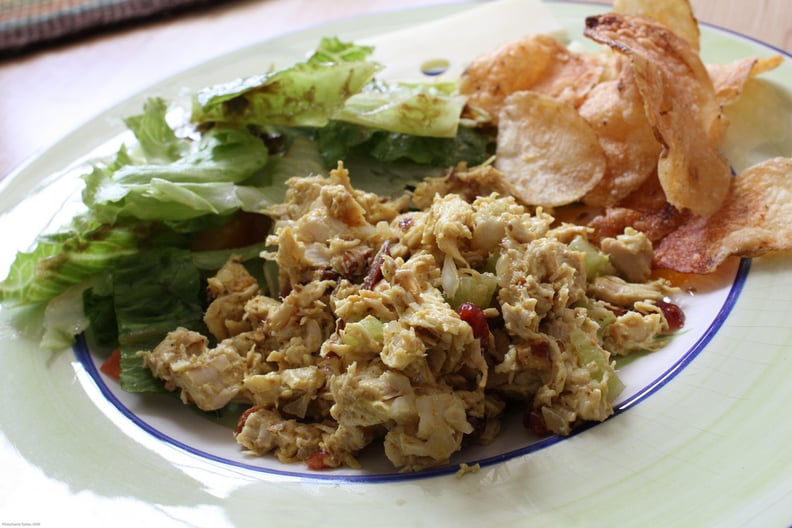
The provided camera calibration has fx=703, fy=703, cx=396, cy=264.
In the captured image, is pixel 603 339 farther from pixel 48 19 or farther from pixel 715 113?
pixel 48 19

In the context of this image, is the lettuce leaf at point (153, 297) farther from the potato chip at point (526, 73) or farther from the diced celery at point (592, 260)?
the potato chip at point (526, 73)

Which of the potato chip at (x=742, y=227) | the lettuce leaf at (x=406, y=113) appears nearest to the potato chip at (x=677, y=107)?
the potato chip at (x=742, y=227)

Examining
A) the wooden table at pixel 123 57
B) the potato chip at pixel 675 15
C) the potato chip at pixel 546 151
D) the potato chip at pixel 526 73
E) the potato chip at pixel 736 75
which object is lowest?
the wooden table at pixel 123 57

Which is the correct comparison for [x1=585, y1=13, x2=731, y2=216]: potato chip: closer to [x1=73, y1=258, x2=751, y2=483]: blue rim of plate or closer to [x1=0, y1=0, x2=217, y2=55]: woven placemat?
[x1=73, y1=258, x2=751, y2=483]: blue rim of plate

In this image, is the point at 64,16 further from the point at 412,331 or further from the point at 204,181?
the point at 412,331

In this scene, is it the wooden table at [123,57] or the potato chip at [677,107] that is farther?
the wooden table at [123,57]

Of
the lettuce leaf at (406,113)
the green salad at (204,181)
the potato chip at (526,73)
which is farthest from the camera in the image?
the potato chip at (526,73)
